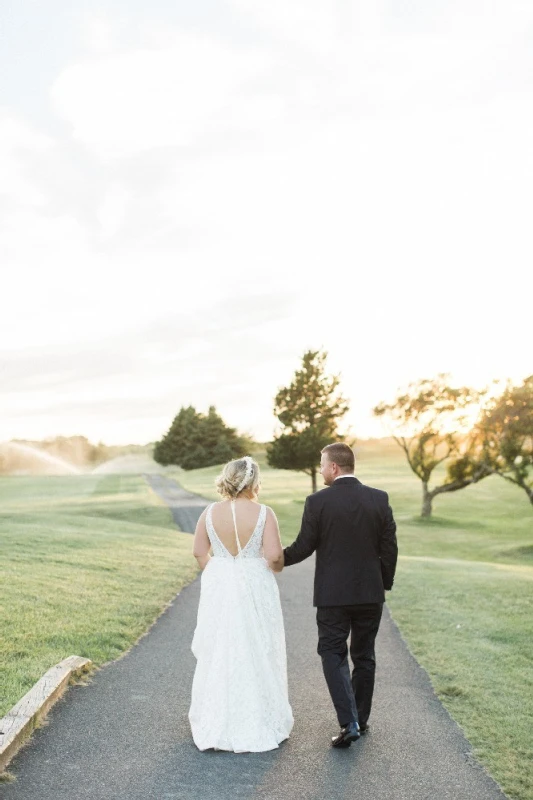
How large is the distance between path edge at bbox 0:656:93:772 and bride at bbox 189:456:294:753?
129 centimetres

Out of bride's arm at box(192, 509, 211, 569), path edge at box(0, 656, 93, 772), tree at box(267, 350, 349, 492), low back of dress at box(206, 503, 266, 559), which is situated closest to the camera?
path edge at box(0, 656, 93, 772)

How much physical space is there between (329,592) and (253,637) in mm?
739

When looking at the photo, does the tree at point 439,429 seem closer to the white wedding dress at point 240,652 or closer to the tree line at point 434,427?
the tree line at point 434,427

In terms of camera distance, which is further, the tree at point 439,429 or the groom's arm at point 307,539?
the tree at point 439,429

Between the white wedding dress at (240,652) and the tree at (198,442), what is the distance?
10698cm

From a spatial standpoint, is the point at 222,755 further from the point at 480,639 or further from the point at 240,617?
the point at 480,639

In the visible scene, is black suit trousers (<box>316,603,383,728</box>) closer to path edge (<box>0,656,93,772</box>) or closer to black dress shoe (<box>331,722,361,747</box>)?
black dress shoe (<box>331,722,361,747</box>)

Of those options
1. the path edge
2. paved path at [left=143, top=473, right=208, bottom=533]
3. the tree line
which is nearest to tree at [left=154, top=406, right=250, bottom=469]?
paved path at [left=143, top=473, right=208, bottom=533]

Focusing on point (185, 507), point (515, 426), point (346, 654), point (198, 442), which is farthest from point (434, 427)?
point (198, 442)

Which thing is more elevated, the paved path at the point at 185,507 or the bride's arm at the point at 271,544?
the bride's arm at the point at 271,544

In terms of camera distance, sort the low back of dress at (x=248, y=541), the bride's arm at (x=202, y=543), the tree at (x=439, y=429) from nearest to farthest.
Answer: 1. the low back of dress at (x=248, y=541)
2. the bride's arm at (x=202, y=543)
3. the tree at (x=439, y=429)

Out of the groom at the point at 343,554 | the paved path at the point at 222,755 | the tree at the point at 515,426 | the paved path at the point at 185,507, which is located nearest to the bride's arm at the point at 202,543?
the groom at the point at 343,554

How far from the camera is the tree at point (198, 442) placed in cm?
11444

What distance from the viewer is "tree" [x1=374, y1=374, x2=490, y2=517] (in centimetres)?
4122
